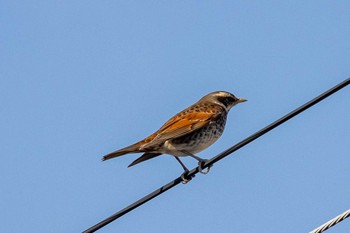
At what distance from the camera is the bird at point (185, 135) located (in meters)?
13.9

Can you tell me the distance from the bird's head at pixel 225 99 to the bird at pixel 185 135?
48 centimetres

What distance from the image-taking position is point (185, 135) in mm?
14281

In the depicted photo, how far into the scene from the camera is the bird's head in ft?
51.4

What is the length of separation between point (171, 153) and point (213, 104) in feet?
4.89

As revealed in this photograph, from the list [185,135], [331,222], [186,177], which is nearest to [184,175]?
[186,177]

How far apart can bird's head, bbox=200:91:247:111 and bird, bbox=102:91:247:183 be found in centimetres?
48

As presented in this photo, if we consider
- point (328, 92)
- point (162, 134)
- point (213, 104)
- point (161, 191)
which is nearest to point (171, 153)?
point (162, 134)

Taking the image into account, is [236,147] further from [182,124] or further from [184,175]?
[182,124]

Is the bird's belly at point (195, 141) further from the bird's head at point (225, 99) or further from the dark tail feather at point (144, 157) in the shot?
the bird's head at point (225, 99)

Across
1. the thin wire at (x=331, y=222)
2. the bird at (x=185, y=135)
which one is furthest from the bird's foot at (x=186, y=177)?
the thin wire at (x=331, y=222)

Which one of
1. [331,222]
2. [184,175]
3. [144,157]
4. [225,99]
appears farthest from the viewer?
[225,99]

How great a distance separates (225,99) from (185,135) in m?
1.69

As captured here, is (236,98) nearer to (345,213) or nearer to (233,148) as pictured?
(233,148)

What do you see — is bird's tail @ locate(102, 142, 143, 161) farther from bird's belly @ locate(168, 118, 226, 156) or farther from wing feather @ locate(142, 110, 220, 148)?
bird's belly @ locate(168, 118, 226, 156)
